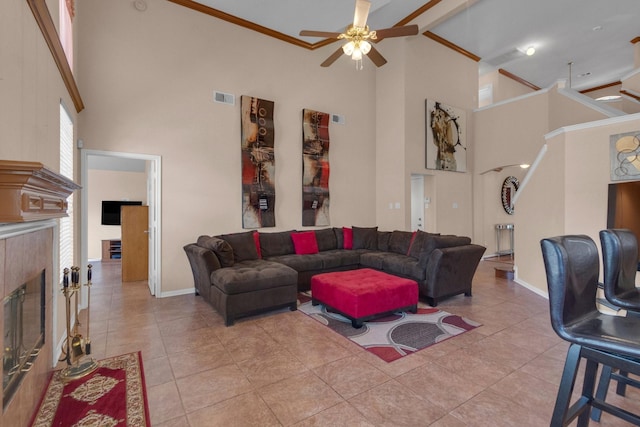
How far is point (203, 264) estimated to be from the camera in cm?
378

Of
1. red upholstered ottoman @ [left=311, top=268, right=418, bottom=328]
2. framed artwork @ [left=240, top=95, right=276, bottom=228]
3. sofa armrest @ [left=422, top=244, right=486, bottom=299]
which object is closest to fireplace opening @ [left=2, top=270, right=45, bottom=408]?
red upholstered ottoman @ [left=311, top=268, right=418, bottom=328]

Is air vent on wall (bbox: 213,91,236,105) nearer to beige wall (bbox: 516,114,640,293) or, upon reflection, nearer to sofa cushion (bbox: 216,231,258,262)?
sofa cushion (bbox: 216,231,258,262)

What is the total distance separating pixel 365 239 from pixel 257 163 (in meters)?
2.46

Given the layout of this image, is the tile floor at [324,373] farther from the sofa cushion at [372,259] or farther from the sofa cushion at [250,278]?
the sofa cushion at [372,259]

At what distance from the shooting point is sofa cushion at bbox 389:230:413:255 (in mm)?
5169

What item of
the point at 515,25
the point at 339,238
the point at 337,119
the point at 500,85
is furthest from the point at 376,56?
the point at 500,85

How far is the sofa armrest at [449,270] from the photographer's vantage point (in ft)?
12.9

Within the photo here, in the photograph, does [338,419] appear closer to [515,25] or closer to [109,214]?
[515,25]

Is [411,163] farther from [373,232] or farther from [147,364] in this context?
[147,364]

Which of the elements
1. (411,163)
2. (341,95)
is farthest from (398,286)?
(341,95)

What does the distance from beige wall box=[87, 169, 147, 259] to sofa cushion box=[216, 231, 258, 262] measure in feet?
17.8

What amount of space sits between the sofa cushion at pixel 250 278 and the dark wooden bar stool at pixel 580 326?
2744 mm

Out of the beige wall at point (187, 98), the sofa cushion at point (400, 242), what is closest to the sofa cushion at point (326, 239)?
the beige wall at point (187, 98)

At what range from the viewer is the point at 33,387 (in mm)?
1863
